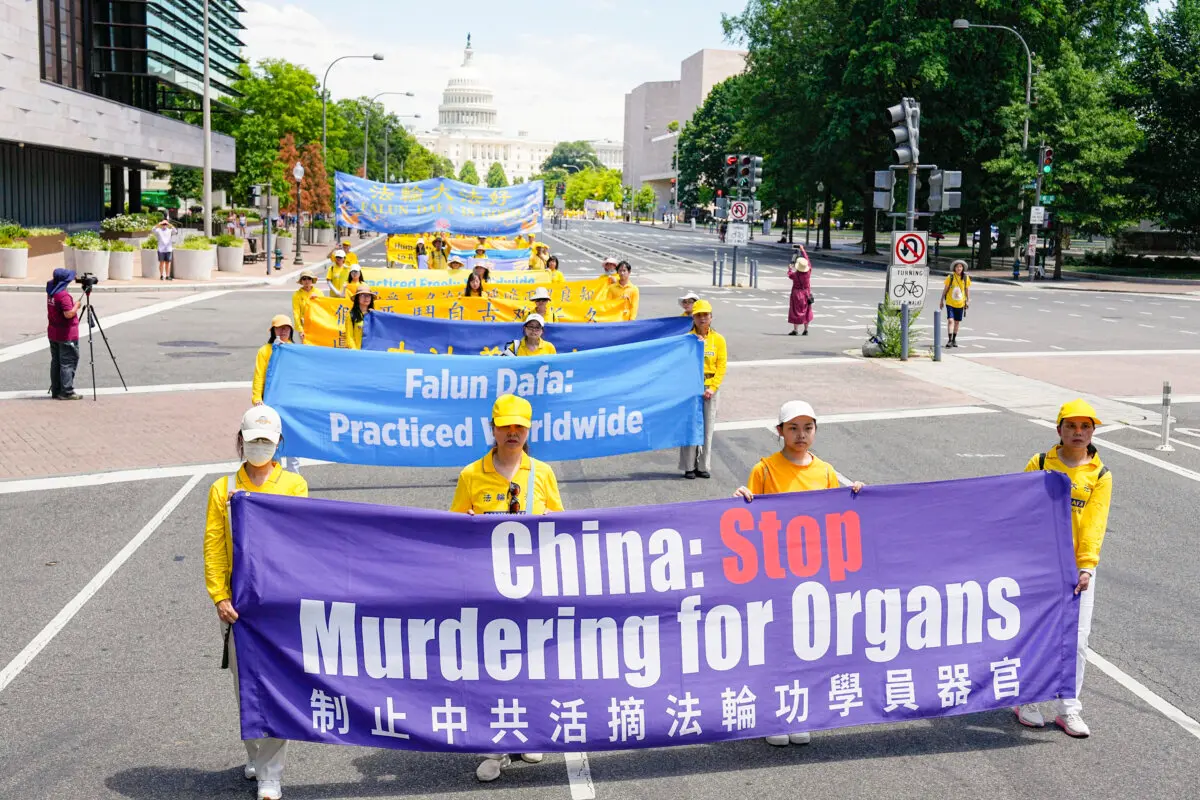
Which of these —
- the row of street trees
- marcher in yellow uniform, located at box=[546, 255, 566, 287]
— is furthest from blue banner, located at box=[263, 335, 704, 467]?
the row of street trees

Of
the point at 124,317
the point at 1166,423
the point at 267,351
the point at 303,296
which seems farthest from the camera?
the point at 124,317

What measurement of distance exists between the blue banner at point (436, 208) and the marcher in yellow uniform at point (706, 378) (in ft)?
67.9

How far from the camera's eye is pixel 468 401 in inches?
426

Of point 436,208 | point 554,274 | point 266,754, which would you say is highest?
point 436,208

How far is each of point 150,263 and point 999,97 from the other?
3682 cm

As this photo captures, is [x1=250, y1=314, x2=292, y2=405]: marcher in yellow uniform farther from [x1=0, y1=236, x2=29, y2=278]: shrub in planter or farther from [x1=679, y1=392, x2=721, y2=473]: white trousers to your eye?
[x1=0, y1=236, x2=29, y2=278]: shrub in planter

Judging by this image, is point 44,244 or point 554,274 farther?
point 44,244

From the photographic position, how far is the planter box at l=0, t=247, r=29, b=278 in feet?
110

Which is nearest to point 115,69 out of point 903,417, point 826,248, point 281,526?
point 826,248

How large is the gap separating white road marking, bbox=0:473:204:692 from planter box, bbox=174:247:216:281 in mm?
26522

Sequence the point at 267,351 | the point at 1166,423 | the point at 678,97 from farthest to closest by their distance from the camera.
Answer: the point at 678,97
the point at 1166,423
the point at 267,351

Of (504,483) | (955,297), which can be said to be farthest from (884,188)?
(504,483)

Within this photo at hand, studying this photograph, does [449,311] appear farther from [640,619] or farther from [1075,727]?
[1075,727]

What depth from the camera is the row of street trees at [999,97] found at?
4866 cm
